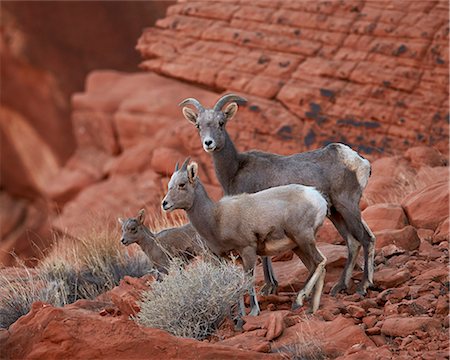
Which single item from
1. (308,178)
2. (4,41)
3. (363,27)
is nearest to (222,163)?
(308,178)

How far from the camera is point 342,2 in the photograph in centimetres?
2111

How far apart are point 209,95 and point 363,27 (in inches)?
150

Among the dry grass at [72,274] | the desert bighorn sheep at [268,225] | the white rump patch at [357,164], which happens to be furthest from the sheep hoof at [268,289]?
the dry grass at [72,274]

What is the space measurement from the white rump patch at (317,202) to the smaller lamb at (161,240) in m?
2.12

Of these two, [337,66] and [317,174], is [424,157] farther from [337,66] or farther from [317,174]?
[317,174]

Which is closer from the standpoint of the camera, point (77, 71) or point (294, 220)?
point (294, 220)

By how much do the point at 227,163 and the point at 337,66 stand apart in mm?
10316

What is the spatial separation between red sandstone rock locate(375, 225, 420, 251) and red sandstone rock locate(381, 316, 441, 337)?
267cm

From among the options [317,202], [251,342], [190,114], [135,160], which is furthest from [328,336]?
[135,160]

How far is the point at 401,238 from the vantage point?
11.2 meters

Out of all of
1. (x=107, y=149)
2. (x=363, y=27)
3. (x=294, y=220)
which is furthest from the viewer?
(x=107, y=149)

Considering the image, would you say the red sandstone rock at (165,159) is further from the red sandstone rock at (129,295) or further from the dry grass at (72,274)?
the red sandstone rock at (129,295)

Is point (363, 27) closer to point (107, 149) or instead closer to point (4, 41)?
point (107, 149)

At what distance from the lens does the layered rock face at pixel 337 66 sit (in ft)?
64.8
